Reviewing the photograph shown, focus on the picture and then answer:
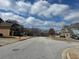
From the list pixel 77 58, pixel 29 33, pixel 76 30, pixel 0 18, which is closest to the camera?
pixel 77 58

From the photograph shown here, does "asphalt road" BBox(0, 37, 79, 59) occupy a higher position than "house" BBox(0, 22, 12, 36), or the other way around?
"house" BBox(0, 22, 12, 36)

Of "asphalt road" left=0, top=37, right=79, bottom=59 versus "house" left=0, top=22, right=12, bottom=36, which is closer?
"asphalt road" left=0, top=37, right=79, bottom=59

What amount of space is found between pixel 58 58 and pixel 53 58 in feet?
1.19

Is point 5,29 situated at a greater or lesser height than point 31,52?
greater

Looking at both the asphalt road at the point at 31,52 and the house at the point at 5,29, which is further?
the house at the point at 5,29

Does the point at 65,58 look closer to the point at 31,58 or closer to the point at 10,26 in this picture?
the point at 31,58

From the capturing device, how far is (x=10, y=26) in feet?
278

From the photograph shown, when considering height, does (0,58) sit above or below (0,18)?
below

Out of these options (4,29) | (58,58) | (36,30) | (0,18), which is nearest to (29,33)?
(0,18)

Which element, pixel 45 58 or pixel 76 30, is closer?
pixel 45 58

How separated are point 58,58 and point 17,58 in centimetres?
281

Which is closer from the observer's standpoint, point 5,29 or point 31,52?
point 31,52

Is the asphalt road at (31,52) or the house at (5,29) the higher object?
the house at (5,29)

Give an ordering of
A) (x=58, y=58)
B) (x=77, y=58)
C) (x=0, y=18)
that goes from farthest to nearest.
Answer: (x=0, y=18)
(x=58, y=58)
(x=77, y=58)
